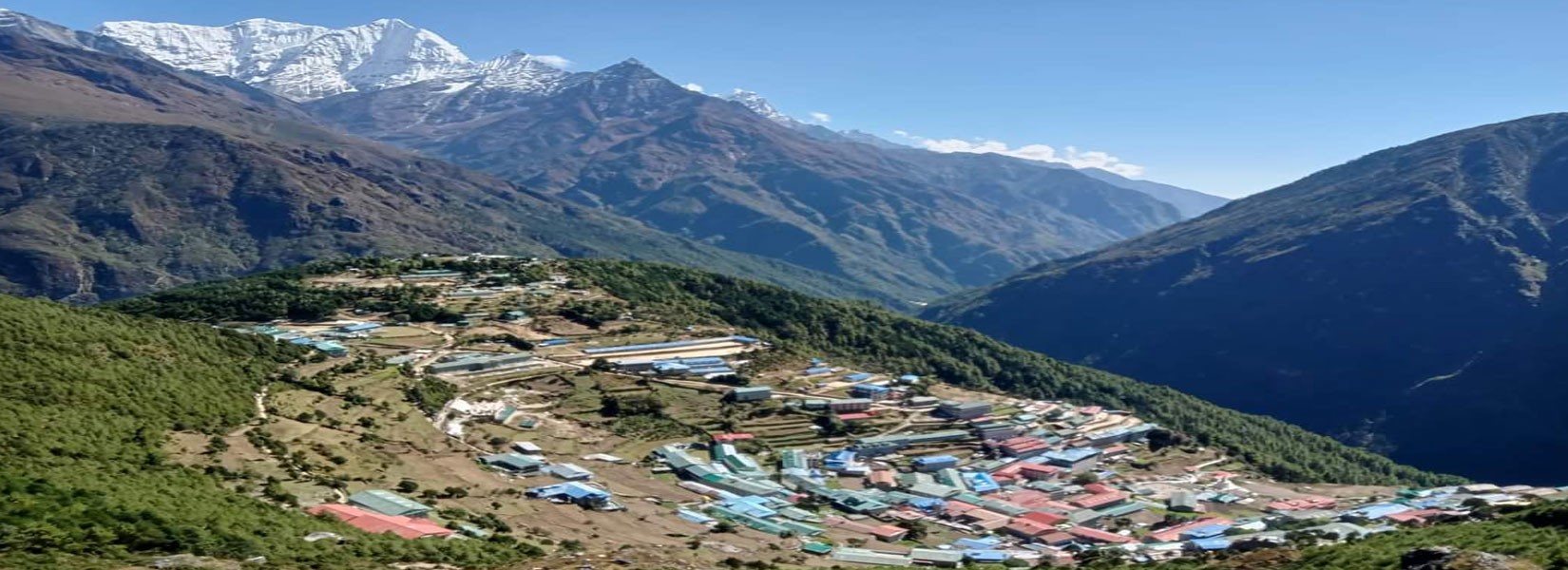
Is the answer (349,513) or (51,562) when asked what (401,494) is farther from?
(51,562)

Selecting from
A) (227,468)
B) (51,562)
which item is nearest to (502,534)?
(227,468)

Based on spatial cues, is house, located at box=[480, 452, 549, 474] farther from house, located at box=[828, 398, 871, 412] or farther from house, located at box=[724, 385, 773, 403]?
house, located at box=[828, 398, 871, 412]

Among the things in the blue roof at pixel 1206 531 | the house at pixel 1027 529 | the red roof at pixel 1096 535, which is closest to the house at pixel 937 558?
the house at pixel 1027 529

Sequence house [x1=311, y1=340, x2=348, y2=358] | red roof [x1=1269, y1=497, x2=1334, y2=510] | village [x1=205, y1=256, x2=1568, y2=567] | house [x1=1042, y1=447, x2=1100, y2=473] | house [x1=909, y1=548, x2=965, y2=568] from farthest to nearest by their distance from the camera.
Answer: house [x1=1042, y1=447, x2=1100, y2=473] → house [x1=311, y1=340, x2=348, y2=358] → red roof [x1=1269, y1=497, x2=1334, y2=510] → village [x1=205, y1=256, x2=1568, y2=567] → house [x1=909, y1=548, x2=965, y2=568]

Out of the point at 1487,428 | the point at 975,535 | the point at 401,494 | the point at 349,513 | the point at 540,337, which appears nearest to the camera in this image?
the point at 349,513

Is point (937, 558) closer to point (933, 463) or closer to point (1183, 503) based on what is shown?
point (933, 463)

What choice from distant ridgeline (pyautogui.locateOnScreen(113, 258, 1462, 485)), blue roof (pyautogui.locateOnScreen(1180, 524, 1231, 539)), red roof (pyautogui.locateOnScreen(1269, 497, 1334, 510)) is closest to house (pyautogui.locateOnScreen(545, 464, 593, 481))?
blue roof (pyautogui.locateOnScreen(1180, 524, 1231, 539))
